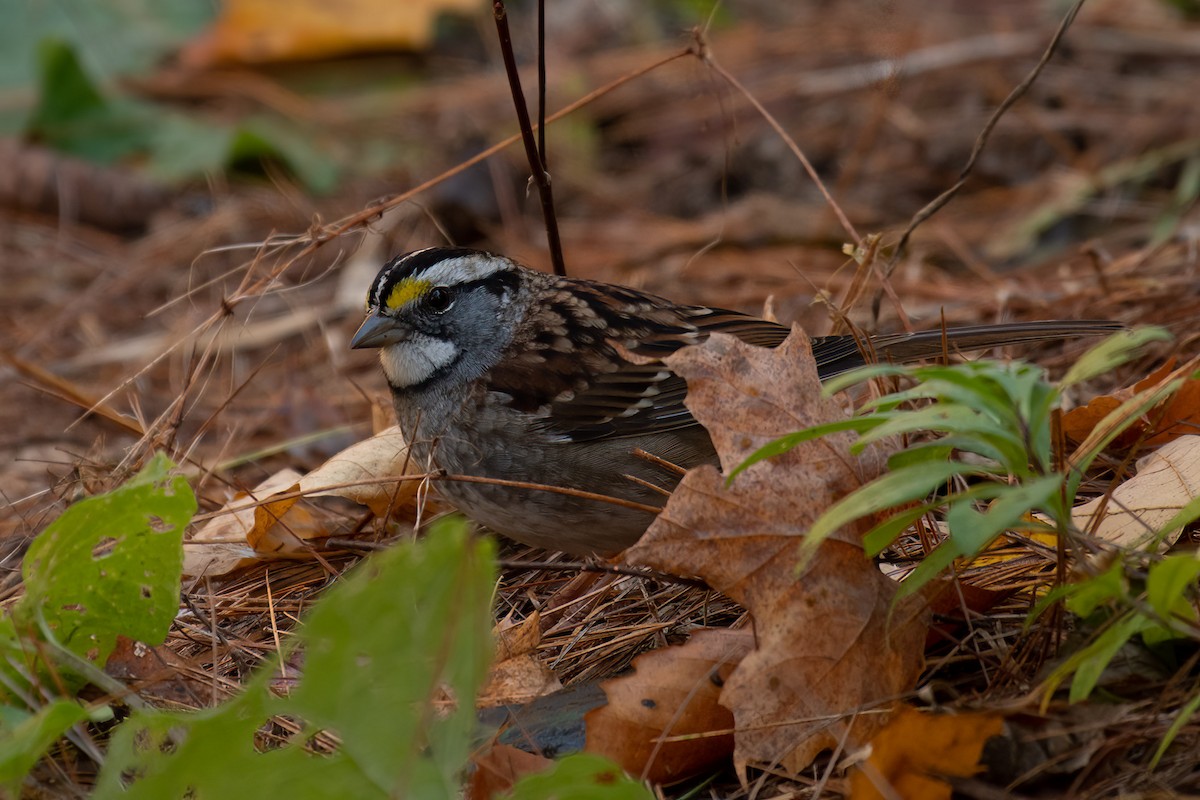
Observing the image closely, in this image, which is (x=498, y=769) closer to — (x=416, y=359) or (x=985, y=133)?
(x=416, y=359)

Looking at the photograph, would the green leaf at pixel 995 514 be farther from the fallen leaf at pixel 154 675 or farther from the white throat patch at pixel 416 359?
the white throat patch at pixel 416 359

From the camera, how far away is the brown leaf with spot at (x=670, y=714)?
6.88ft

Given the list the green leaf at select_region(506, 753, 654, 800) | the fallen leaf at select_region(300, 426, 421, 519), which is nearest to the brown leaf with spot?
the green leaf at select_region(506, 753, 654, 800)

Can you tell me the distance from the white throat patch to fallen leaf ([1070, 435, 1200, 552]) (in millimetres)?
1600

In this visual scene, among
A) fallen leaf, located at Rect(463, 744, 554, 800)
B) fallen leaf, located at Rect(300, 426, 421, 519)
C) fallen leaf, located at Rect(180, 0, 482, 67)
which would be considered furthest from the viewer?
fallen leaf, located at Rect(180, 0, 482, 67)

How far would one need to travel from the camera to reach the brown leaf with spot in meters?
2.10

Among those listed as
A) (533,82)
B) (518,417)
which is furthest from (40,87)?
(518,417)

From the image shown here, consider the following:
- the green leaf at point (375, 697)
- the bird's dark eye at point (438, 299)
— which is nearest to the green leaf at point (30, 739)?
the green leaf at point (375, 697)

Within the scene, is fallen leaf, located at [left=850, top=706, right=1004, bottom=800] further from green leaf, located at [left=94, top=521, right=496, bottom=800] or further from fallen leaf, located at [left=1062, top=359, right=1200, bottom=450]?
fallen leaf, located at [left=1062, top=359, right=1200, bottom=450]

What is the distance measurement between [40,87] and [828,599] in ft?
19.1

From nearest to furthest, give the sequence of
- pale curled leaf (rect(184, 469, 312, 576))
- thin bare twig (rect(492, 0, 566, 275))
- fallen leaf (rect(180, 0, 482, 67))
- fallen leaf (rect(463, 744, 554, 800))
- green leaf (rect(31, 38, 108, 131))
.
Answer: fallen leaf (rect(463, 744, 554, 800)) → pale curled leaf (rect(184, 469, 312, 576)) → thin bare twig (rect(492, 0, 566, 275)) → green leaf (rect(31, 38, 108, 131)) → fallen leaf (rect(180, 0, 482, 67))

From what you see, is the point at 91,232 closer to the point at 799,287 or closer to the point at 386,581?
the point at 799,287

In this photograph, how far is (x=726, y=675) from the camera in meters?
2.15

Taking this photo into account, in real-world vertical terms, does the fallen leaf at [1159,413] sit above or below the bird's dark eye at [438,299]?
below
